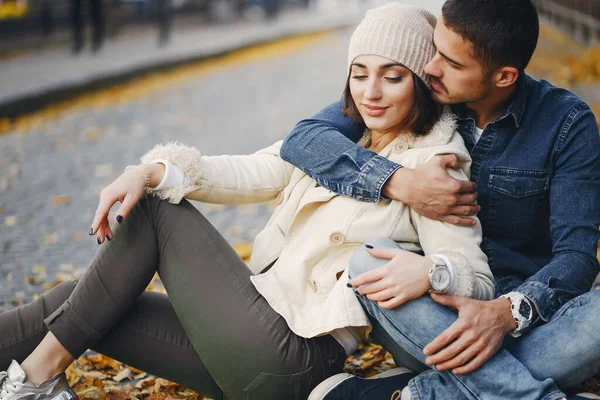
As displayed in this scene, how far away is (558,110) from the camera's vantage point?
3.02 metres

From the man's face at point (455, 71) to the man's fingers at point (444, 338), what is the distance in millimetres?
948

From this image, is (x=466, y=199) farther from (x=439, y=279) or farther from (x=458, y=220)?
(x=439, y=279)

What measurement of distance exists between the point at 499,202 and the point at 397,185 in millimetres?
499

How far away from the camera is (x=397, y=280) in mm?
2555

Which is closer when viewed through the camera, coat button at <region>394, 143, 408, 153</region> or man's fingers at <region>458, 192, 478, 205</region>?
man's fingers at <region>458, 192, 478, 205</region>

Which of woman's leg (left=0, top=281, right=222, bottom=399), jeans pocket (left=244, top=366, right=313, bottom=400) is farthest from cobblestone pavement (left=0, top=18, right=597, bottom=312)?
jeans pocket (left=244, top=366, right=313, bottom=400)

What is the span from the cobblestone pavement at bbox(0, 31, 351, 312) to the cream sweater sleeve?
213 cm

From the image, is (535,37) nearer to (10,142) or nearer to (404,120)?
(404,120)

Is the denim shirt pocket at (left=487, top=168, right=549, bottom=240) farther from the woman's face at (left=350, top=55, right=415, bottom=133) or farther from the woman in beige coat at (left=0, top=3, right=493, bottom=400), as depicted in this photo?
the woman's face at (left=350, top=55, right=415, bottom=133)

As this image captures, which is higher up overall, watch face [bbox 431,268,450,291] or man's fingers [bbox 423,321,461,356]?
watch face [bbox 431,268,450,291]

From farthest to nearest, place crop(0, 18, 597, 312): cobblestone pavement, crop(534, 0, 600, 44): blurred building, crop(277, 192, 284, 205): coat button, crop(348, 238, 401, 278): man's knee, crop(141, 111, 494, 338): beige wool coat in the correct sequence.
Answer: crop(534, 0, 600, 44): blurred building → crop(0, 18, 597, 312): cobblestone pavement → crop(277, 192, 284, 205): coat button → crop(141, 111, 494, 338): beige wool coat → crop(348, 238, 401, 278): man's knee

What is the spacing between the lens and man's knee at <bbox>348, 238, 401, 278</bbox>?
262 centimetres

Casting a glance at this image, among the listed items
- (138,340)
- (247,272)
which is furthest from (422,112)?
(138,340)

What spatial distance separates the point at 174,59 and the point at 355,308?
48.5ft
